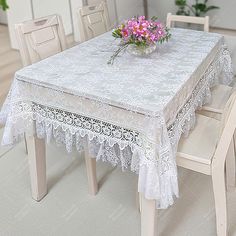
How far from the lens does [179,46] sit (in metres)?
2.03

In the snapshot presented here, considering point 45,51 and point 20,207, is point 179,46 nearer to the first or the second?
point 45,51

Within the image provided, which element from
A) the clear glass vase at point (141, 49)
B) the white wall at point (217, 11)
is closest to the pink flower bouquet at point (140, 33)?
the clear glass vase at point (141, 49)

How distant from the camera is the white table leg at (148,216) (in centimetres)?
138

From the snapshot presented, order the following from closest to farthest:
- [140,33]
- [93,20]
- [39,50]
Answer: [140,33] < [39,50] < [93,20]

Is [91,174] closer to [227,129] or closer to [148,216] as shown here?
[148,216]

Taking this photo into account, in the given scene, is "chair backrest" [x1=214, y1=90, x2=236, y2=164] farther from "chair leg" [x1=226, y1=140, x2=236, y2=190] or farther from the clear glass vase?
the clear glass vase

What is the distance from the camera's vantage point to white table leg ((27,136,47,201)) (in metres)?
1.75

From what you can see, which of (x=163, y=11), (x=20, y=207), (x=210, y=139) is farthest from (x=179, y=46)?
→ (x=163, y=11)

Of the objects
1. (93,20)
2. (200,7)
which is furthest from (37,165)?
(200,7)

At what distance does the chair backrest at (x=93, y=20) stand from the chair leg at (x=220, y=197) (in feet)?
5.04

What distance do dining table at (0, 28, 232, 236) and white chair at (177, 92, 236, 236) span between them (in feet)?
0.28

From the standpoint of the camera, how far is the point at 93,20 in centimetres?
260

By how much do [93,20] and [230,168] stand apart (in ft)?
5.02

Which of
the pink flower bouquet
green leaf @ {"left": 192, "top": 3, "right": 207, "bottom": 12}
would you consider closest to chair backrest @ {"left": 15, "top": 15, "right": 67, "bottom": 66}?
the pink flower bouquet
